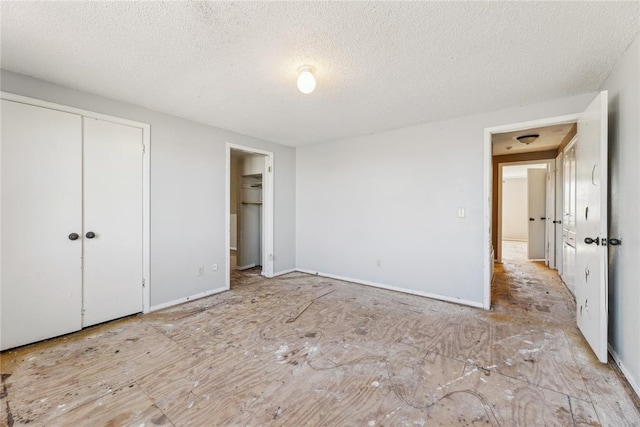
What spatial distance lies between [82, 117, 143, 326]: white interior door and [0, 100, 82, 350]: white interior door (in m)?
0.09

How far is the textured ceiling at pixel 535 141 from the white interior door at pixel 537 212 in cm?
112

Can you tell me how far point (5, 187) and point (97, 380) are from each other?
1725mm

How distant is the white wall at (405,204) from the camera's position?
10.4 ft

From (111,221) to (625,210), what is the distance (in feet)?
14.4

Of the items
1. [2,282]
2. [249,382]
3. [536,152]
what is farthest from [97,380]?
[536,152]

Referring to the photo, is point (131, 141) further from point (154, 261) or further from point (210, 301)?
point (210, 301)

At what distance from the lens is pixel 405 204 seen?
3719 mm

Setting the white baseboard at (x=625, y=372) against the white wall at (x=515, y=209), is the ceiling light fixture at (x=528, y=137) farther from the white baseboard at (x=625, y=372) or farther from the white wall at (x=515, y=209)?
the white wall at (x=515, y=209)

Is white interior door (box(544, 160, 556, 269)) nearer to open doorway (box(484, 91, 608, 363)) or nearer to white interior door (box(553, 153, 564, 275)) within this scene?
white interior door (box(553, 153, 564, 275))

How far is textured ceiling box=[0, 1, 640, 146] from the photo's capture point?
5.00 feet

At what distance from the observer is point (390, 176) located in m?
3.85

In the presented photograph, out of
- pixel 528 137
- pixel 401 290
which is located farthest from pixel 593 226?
pixel 528 137

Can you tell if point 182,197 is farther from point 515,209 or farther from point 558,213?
point 515,209

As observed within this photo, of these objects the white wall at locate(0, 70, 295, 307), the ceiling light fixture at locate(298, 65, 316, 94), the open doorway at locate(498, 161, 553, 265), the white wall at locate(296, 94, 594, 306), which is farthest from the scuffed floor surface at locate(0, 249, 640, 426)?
the open doorway at locate(498, 161, 553, 265)
